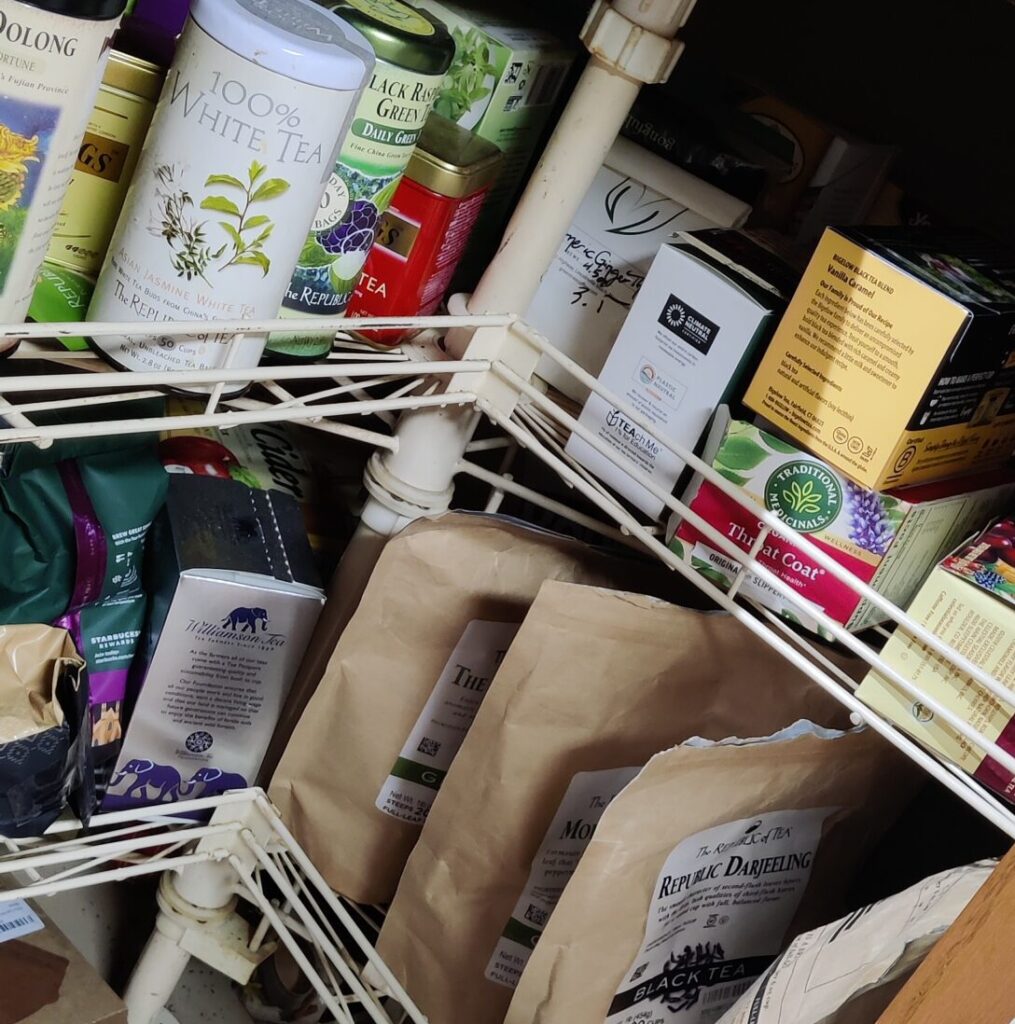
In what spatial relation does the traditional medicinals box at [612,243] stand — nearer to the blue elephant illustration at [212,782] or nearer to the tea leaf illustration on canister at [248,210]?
the tea leaf illustration on canister at [248,210]

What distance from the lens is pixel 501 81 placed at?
2.87 ft

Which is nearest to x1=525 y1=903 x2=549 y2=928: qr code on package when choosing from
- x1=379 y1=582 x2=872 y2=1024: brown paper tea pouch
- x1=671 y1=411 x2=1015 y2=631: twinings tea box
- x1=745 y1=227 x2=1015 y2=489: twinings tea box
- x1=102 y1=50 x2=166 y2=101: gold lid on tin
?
x1=379 y1=582 x2=872 y2=1024: brown paper tea pouch

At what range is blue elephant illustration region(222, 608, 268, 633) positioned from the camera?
0.89 meters

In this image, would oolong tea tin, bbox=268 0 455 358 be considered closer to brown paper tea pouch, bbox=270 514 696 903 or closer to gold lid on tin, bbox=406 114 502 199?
gold lid on tin, bbox=406 114 502 199

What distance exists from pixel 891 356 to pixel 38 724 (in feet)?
1.92

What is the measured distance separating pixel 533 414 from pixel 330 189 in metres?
0.22

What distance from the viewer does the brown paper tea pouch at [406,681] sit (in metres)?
0.85

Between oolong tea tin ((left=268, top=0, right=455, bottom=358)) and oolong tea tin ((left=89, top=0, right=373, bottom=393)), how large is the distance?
4cm

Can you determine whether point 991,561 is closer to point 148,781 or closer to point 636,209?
point 636,209

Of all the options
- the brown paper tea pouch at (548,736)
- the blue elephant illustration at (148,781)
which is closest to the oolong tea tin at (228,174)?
the brown paper tea pouch at (548,736)

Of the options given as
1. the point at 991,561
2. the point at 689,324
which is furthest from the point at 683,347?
the point at 991,561

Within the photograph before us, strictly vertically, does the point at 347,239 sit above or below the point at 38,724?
above

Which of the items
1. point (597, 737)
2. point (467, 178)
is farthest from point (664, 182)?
point (597, 737)

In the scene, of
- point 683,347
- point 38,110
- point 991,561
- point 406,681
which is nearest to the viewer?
point 38,110
